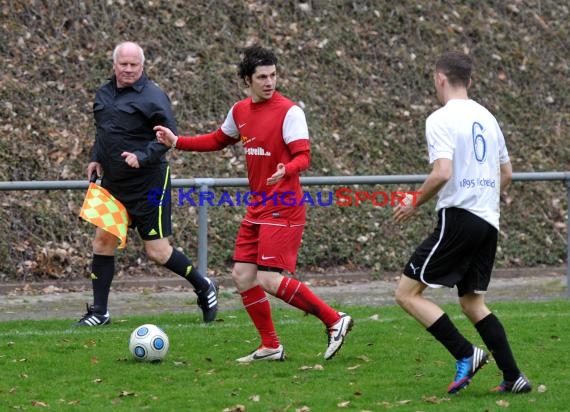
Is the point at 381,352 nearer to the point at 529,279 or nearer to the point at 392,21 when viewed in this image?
the point at 529,279

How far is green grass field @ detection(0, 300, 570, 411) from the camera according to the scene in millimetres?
6695

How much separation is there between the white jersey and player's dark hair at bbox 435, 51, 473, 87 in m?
0.12

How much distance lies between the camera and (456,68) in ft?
22.0

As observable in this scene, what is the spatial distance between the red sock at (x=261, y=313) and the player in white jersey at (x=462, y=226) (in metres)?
1.53

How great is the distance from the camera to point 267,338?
8.12 metres

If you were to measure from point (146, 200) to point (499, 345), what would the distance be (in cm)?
373

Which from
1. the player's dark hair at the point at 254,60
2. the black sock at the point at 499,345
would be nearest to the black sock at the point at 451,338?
the black sock at the point at 499,345

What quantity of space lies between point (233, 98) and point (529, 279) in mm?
4609

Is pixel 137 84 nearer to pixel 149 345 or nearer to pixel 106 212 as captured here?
pixel 106 212

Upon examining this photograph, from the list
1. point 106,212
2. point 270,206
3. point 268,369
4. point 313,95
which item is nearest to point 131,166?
point 106,212

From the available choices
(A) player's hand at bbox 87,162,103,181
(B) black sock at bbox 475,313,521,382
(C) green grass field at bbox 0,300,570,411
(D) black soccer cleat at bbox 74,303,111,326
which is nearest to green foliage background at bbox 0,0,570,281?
(D) black soccer cleat at bbox 74,303,111,326

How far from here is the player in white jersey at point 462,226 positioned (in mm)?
6584

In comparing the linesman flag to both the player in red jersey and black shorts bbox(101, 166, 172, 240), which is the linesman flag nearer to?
black shorts bbox(101, 166, 172, 240)

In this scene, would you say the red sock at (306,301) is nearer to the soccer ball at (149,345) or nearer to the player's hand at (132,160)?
the soccer ball at (149,345)
